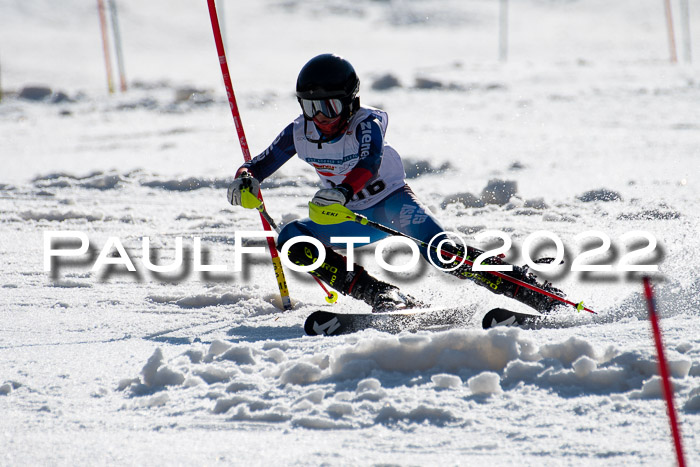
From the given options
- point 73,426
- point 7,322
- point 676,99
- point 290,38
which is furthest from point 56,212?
point 290,38

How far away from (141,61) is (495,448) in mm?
41221

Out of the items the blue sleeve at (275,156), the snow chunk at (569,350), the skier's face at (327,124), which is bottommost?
the snow chunk at (569,350)

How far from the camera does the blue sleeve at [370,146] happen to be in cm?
443

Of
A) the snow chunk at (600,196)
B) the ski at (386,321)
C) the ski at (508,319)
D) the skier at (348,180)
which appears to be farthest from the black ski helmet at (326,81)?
the snow chunk at (600,196)

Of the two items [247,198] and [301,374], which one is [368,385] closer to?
[301,374]

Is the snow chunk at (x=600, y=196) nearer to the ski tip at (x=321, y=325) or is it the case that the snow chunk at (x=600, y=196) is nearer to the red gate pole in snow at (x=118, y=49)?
the ski tip at (x=321, y=325)

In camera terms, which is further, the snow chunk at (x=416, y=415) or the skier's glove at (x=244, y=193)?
the skier's glove at (x=244, y=193)

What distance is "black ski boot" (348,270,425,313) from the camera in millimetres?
4383

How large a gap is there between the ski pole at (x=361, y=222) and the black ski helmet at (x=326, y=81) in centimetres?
58

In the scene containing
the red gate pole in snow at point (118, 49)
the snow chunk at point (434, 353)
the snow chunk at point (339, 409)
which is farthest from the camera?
the red gate pole in snow at point (118, 49)

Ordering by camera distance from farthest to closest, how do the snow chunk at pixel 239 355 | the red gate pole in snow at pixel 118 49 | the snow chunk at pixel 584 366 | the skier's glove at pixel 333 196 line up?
1. the red gate pole in snow at pixel 118 49
2. the skier's glove at pixel 333 196
3. the snow chunk at pixel 239 355
4. the snow chunk at pixel 584 366

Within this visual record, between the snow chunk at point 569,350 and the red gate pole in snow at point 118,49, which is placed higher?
the red gate pole in snow at point 118,49

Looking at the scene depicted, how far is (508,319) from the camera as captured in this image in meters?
4.14

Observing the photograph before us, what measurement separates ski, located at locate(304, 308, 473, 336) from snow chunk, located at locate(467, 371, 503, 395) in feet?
4.03
